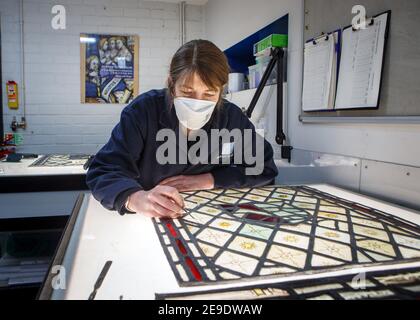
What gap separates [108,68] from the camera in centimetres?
356

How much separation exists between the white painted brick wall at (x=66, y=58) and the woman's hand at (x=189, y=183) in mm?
2532

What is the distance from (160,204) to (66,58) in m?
3.04

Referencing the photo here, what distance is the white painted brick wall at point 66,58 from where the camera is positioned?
3.32 m

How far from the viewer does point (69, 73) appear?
346 cm

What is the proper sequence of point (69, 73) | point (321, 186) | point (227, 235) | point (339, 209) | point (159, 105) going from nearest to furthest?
1. point (227, 235)
2. point (339, 209)
3. point (159, 105)
4. point (321, 186)
5. point (69, 73)

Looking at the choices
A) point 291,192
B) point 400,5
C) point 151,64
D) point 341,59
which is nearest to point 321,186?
point 291,192

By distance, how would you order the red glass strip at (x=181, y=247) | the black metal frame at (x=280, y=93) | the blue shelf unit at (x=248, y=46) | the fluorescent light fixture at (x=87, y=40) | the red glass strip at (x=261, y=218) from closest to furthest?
the red glass strip at (x=181, y=247), the red glass strip at (x=261, y=218), the black metal frame at (x=280, y=93), the blue shelf unit at (x=248, y=46), the fluorescent light fixture at (x=87, y=40)

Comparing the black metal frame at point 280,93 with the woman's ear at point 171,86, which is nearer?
the woman's ear at point 171,86

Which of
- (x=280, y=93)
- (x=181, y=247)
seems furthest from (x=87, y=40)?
(x=181, y=247)

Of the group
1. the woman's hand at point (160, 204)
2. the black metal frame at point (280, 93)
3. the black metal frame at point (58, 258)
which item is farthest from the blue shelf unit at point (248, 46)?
the black metal frame at point (58, 258)

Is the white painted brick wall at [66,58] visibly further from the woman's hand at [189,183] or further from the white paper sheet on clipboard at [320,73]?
the woman's hand at [189,183]

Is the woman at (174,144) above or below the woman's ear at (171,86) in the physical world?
below
